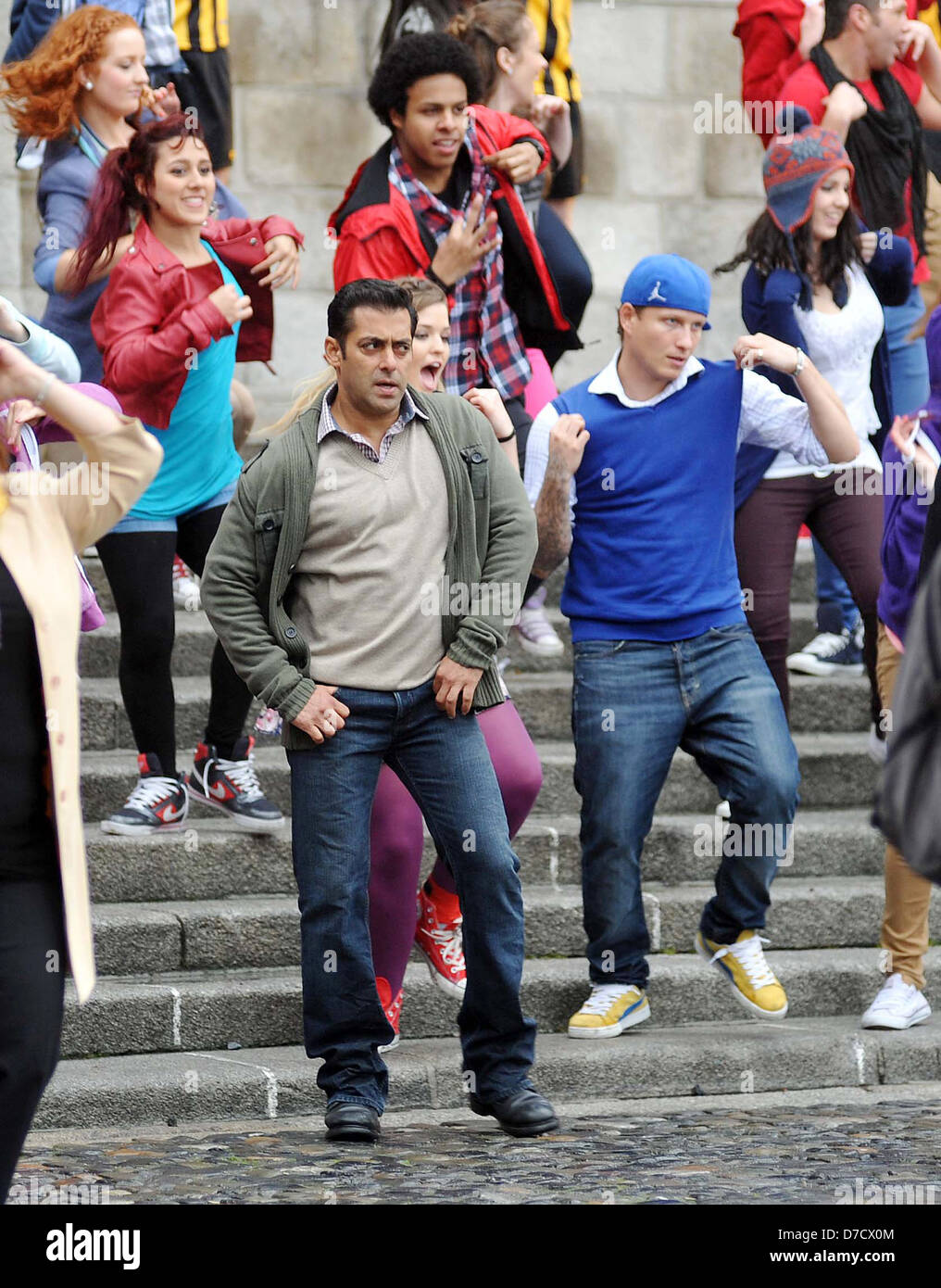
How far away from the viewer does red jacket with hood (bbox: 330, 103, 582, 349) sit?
686cm

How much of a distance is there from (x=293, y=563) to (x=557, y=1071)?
1727 mm

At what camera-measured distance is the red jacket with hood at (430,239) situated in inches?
270

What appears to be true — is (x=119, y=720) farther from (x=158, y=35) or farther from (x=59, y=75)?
(x=158, y=35)

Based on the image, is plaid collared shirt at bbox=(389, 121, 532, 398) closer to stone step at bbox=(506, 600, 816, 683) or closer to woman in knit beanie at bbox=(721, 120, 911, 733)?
woman in knit beanie at bbox=(721, 120, 911, 733)

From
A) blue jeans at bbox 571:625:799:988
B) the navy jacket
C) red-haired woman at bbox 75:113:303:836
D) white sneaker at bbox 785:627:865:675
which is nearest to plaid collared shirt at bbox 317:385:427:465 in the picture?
blue jeans at bbox 571:625:799:988

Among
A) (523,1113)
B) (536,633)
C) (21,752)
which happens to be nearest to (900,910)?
(523,1113)

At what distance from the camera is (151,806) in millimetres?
6555

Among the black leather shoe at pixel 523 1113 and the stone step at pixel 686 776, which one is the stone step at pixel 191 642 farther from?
the black leather shoe at pixel 523 1113

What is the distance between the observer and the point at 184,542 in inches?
268

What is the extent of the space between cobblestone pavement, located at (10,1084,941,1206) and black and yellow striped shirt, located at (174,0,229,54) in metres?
5.03

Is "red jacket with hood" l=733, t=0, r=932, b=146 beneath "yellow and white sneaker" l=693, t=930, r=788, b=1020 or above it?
above
